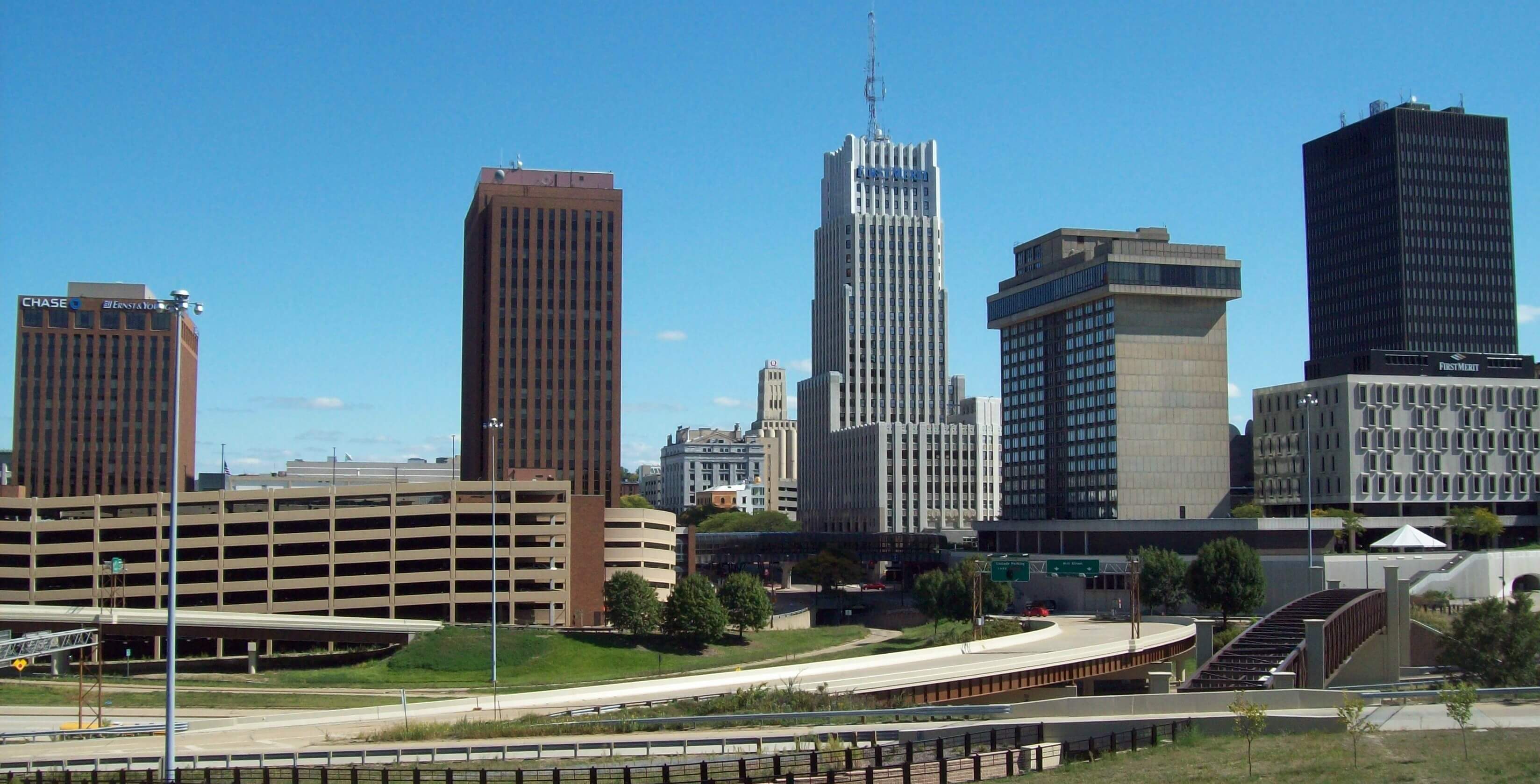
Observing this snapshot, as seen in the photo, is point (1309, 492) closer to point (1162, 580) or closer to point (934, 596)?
point (1162, 580)

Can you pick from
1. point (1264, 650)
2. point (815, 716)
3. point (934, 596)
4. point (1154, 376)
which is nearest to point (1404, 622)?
point (1264, 650)

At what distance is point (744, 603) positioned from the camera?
118812 millimetres

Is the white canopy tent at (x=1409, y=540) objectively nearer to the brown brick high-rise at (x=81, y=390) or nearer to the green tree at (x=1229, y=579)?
the green tree at (x=1229, y=579)

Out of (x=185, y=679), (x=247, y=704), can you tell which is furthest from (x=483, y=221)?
(x=247, y=704)

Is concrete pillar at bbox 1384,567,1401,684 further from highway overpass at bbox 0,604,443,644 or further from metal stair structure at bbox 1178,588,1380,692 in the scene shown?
highway overpass at bbox 0,604,443,644

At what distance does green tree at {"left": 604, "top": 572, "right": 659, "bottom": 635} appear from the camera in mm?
113312

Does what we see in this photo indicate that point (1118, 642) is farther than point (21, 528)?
No

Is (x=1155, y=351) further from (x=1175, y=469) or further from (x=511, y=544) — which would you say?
(x=511, y=544)

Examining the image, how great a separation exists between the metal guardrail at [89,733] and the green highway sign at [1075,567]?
10280 centimetres

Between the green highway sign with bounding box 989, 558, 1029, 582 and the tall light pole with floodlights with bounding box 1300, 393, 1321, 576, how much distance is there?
85.1ft

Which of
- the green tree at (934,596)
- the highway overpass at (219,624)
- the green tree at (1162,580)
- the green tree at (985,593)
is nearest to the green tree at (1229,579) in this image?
the green tree at (1162,580)

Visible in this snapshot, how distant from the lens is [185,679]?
9081cm

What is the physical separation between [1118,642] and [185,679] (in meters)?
60.3

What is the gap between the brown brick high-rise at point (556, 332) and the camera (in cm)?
16488
